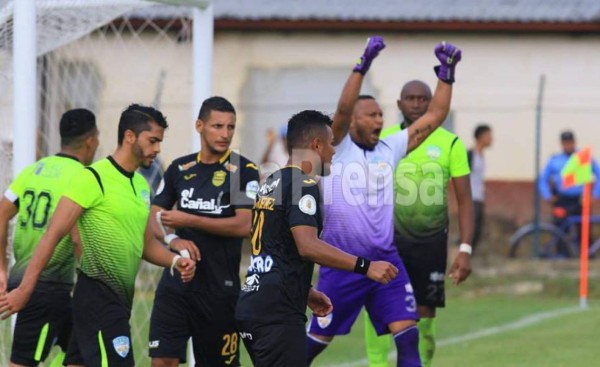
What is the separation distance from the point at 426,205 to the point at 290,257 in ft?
11.8

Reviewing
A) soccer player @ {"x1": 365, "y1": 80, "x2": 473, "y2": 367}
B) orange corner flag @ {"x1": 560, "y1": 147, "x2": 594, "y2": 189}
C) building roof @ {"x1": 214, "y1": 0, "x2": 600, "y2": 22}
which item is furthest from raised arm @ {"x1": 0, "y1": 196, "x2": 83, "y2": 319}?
building roof @ {"x1": 214, "y1": 0, "x2": 600, "y2": 22}

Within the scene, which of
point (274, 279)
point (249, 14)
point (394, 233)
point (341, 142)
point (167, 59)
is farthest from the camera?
point (249, 14)

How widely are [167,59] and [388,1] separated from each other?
794 cm

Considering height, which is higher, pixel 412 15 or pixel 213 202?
pixel 412 15

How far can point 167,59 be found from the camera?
57.8ft

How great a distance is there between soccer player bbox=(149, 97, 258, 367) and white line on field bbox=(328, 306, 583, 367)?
141 inches

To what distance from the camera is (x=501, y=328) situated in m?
15.5

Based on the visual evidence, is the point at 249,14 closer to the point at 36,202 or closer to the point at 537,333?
the point at 537,333

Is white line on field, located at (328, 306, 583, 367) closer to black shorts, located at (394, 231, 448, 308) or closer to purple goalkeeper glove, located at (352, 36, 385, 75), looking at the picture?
black shorts, located at (394, 231, 448, 308)

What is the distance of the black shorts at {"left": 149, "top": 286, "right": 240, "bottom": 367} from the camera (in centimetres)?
930

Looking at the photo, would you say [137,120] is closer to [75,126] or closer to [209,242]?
[75,126]

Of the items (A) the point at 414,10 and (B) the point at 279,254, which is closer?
(B) the point at 279,254

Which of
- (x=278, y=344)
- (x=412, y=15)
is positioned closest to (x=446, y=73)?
(x=278, y=344)

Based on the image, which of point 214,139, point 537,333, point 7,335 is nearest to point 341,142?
point 214,139
